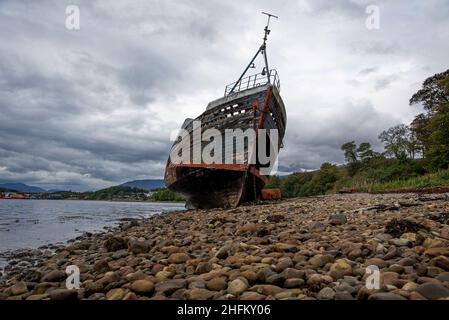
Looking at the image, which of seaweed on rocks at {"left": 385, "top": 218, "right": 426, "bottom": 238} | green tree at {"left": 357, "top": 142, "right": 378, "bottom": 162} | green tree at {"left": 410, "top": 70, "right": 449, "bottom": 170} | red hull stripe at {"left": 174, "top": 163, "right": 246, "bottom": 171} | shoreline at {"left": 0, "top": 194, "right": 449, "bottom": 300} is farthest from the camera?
green tree at {"left": 357, "top": 142, "right": 378, "bottom": 162}

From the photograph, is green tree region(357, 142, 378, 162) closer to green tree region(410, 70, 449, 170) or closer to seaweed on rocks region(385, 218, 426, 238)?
green tree region(410, 70, 449, 170)

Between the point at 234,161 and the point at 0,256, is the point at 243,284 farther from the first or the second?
the point at 234,161

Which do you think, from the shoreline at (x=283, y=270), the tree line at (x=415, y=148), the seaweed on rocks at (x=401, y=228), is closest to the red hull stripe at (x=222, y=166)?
the shoreline at (x=283, y=270)

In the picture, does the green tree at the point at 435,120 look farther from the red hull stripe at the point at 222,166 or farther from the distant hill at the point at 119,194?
the distant hill at the point at 119,194

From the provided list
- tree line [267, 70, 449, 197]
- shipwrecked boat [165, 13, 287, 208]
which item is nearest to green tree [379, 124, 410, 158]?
tree line [267, 70, 449, 197]

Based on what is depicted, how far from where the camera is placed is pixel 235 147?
14.6 metres

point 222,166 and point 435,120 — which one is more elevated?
point 435,120

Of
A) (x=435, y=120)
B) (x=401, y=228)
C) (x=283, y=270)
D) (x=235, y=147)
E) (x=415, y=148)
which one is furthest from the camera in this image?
(x=415, y=148)

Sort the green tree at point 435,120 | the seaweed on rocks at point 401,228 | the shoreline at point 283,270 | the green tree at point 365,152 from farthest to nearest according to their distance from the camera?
1. the green tree at point 365,152
2. the green tree at point 435,120
3. the seaweed on rocks at point 401,228
4. the shoreline at point 283,270

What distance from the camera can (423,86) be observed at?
1410 inches

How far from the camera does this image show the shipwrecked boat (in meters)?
14.3

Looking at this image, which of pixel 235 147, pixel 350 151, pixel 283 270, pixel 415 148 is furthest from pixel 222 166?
pixel 350 151

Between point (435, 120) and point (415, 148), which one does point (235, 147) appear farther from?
point (415, 148)

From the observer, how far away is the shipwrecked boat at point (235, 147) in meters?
14.3
